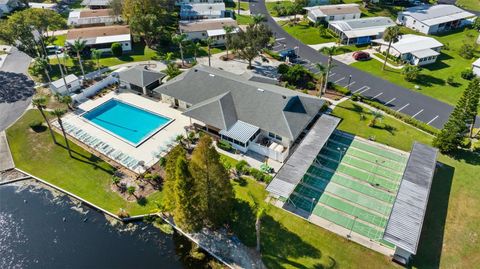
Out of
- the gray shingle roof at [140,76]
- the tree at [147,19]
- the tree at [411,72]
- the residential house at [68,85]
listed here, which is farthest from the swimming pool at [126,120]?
the tree at [411,72]

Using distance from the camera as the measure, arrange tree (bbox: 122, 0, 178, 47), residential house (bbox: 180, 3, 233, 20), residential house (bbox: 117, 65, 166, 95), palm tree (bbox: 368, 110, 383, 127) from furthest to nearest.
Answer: residential house (bbox: 180, 3, 233, 20) < tree (bbox: 122, 0, 178, 47) < residential house (bbox: 117, 65, 166, 95) < palm tree (bbox: 368, 110, 383, 127)

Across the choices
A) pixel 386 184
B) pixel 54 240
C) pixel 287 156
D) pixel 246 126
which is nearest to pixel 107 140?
pixel 54 240

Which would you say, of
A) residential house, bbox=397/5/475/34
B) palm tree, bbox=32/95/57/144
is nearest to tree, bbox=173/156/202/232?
palm tree, bbox=32/95/57/144

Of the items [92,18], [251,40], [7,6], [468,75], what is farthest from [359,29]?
[7,6]

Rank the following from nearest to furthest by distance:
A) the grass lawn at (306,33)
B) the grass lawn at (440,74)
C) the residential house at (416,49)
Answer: the grass lawn at (440,74), the residential house at (416,49), the grass lawn at (306,33)

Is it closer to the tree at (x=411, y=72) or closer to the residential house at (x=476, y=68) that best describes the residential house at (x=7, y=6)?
the tree at (x=411, y=72)

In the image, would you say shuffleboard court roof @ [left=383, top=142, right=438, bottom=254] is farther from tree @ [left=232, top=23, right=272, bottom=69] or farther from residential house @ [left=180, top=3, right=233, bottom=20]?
residential house @ [left=180, top=3, right=233, bottom=20]

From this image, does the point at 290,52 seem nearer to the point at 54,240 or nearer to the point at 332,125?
the point at 332,125
